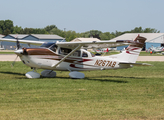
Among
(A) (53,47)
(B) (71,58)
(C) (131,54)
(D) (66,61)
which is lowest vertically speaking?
(D) (66,61)

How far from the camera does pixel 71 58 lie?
13906mm

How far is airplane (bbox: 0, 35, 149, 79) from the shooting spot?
12773mm

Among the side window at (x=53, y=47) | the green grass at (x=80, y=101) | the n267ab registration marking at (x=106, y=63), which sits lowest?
the green grass at (x=80, y=101)

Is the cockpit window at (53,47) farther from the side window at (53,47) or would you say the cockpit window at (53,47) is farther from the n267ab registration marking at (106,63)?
the n267ab registration marking at (106,63)

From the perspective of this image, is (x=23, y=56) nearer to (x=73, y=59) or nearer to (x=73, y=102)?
(x=73, y=59)

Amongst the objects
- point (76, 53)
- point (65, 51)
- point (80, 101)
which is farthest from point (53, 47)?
point (80, 101)

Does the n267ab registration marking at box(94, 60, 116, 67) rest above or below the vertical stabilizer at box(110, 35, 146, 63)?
below

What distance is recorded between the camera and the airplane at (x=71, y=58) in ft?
41.9

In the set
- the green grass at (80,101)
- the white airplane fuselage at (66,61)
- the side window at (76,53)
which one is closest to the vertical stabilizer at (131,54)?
the white airplane fuselage at (66,61)

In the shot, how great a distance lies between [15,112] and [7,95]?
2257 millimetres

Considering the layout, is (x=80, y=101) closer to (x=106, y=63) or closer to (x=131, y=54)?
(x=106, y=63)

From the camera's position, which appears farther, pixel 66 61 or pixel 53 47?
pixel 66 61

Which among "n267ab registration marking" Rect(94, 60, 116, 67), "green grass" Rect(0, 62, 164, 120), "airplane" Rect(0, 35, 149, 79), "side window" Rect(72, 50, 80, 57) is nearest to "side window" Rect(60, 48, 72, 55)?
"airplane" Rect(0, 35, 149, 79)

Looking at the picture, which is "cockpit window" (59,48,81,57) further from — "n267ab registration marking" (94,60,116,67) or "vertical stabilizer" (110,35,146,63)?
"vertical stabilizer" (110,35,146,63)
